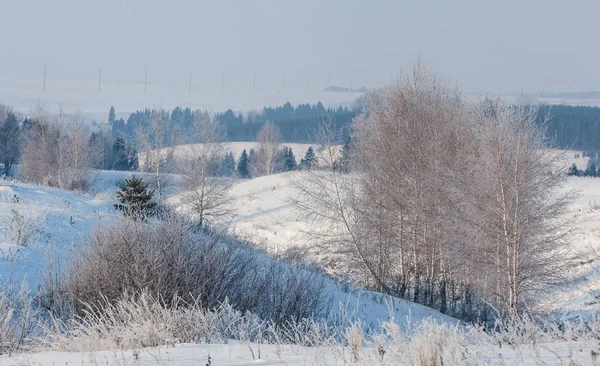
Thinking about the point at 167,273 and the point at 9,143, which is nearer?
the point at 167,273

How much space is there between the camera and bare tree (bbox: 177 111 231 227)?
1142 inches

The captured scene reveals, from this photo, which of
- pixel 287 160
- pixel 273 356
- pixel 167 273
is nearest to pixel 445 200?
pixel 167 273

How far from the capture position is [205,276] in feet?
30.0

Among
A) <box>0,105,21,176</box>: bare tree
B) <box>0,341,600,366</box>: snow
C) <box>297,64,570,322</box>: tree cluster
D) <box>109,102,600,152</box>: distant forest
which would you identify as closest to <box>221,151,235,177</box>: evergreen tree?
<box>109,102,600,152</box>: distant forest

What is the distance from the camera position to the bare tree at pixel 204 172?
29016mm

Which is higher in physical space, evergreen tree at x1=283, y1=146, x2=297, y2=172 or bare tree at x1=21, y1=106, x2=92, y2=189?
bare tree at x1=21, y1=106, x2=92, y2=189

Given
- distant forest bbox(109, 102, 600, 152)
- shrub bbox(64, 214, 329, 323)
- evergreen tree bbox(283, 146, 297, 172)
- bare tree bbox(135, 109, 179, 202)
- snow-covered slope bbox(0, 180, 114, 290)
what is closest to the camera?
shrub bbox(64, 214, 329, 323)

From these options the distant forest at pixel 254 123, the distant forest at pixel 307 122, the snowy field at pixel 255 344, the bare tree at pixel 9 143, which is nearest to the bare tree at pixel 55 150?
the distant forest at pixel 307 122

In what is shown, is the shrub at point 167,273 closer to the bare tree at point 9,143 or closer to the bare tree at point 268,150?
the bare tree at point 9,143

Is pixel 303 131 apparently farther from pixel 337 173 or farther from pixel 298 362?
pixel 298 362

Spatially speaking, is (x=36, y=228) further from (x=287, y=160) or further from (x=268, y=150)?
(x=287, y=160)

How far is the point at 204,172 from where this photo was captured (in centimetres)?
3006

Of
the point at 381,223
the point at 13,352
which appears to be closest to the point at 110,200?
the point at 381,223

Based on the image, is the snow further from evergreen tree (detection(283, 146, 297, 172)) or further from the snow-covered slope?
evergreen tree (detection(283, 146, 297, 172))
